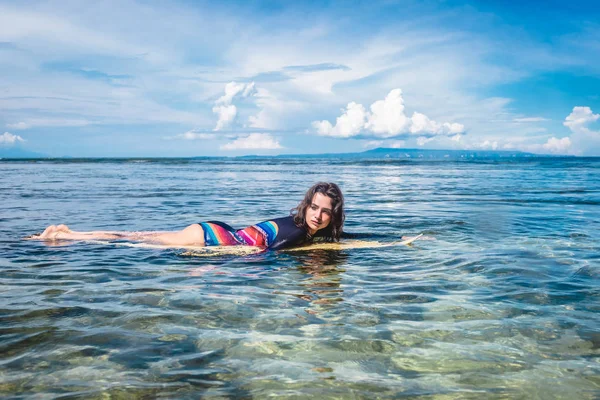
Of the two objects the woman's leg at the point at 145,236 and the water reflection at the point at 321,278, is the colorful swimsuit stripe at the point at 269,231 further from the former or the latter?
the woman's leg at the point at 145,236

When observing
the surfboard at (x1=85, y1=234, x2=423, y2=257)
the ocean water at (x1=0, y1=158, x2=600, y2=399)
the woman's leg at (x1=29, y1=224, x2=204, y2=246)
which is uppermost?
the woman's leg at (x1=29, y1=224, x2=204, y2=246)

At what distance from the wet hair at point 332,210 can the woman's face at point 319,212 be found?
0.06 metres

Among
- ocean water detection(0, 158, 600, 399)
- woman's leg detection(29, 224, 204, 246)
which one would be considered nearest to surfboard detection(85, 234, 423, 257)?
woman's leg detection(29, 224, 204, 246)

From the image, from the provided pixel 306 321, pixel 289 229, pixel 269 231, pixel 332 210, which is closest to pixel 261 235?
pixel 269 231

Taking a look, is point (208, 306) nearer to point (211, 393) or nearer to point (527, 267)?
point (211, 393)

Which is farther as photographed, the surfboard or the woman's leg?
the woman's leg

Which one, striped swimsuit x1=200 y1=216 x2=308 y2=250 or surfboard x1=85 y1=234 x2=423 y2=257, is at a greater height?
striped swimsuit x1=200 y1=216 x2=308 y2=250

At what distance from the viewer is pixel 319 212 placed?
9.16m

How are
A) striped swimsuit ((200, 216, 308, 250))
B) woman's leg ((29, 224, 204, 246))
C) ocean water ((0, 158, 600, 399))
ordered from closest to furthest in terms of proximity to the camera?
1. ocean water ((0, 158, 600, 399))
2. striped swimsuit ((200, 216, 308, 250))
3. woman's leg ((29, 224, 204, 246))

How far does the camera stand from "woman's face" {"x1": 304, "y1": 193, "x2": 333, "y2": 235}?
9039 millimetres

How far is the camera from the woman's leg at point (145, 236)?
9484 millimetres

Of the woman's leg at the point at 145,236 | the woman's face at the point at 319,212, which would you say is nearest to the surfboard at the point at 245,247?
the woman's leg at the point at 145,236

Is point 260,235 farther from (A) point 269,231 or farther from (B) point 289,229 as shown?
(B) point 289,229

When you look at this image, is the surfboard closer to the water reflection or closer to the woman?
the woman
